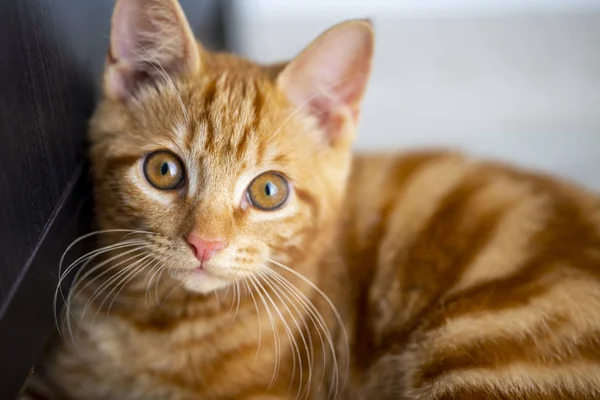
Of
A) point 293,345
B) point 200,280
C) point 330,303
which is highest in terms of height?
point 200,280

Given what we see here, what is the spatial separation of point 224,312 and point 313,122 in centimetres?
43

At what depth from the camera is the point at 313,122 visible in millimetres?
1403

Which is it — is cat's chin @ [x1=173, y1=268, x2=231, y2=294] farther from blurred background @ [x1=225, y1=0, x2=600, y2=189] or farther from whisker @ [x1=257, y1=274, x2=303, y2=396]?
blurred background @ [x1=225, y1=0, x2=600, y2=189]

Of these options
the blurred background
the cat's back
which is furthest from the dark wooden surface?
the blurred background

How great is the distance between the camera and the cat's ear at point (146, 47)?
1.26m

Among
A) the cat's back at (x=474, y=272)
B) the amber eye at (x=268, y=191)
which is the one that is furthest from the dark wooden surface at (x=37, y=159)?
the cat's back at (x=474, y=272)

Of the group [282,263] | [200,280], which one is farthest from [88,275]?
[282,263]

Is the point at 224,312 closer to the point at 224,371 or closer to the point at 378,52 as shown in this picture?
the point at 224,371

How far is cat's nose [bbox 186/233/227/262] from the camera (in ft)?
3.77

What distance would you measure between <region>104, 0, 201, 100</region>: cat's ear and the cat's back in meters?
0.54

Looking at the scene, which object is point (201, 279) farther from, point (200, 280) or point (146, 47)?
point (146, 47)

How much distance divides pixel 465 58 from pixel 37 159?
2271 mm

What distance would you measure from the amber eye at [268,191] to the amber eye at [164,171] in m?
0.13

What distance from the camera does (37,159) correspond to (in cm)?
107
